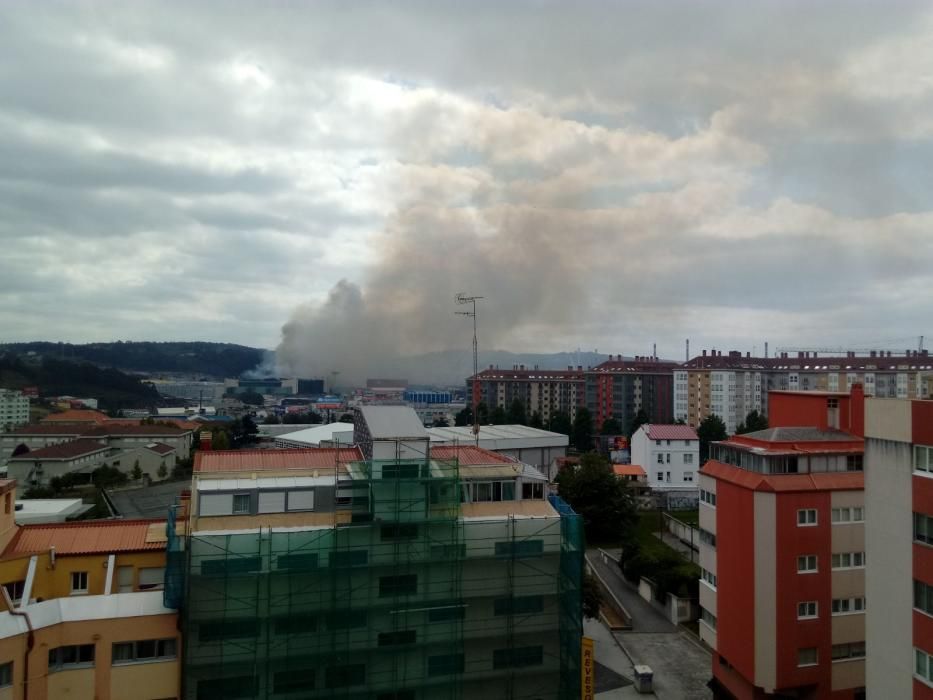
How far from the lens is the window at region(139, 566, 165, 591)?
10.7m

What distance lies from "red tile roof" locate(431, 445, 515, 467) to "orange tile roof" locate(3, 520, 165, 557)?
6209 millimetres

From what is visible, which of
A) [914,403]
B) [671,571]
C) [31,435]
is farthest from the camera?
[31,435]

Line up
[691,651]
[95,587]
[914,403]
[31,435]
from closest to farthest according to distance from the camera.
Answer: [914,403]
[95,587]
[691,651]
[31,435]

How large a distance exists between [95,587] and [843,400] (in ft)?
53.1

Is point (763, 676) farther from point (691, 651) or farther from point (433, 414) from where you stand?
point (433, 414)

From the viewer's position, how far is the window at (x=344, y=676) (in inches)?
429

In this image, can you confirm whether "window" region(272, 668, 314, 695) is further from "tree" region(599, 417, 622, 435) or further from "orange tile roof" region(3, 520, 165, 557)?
"tree" region(599, 417, 622, 435)

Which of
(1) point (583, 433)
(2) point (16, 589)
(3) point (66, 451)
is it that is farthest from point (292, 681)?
(1) point (583, 433)

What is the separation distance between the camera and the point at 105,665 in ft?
31.6

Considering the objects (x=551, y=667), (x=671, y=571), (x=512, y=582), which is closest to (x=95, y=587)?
(x=512, y=582)

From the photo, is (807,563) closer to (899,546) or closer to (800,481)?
(800,481)

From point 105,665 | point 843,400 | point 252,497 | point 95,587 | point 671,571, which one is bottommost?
point 671,571

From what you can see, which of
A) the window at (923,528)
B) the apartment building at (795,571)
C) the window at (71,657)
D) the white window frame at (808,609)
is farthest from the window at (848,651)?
the window at (71,657)

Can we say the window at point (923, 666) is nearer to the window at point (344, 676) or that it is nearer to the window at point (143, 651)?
the window at point (344, 676)
